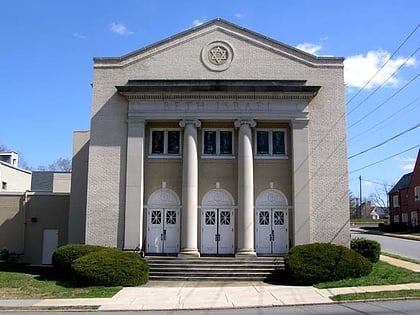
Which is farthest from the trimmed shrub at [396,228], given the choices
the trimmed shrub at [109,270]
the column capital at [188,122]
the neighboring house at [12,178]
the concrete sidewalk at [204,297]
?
the trimmed shrub at [109,270]

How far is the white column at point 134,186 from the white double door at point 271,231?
6291mm

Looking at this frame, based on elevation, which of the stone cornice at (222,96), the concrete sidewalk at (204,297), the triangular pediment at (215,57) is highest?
the triangular pediment at (215,57)

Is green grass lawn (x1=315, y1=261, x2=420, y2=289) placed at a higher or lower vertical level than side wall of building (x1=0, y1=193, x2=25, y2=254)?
lower

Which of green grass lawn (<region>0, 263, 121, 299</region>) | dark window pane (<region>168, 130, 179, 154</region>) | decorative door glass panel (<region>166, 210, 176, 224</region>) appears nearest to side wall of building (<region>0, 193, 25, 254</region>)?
green grass lawn (<region>0, 263, 121, 299</region>)

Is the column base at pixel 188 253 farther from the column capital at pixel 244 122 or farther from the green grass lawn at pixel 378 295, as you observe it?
the green grass lawn at pixel 378 295

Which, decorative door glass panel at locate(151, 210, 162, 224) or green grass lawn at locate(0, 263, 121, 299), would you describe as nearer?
green grass lawn at locate(0, 263, 121, 299)

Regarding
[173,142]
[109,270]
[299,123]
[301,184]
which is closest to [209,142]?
[173,142]

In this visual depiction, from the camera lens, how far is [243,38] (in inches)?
1142

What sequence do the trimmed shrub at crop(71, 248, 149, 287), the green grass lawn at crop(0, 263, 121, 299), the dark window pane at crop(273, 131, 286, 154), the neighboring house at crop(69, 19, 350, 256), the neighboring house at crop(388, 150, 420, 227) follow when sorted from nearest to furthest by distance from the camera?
the green grass lawn at crop(0, 263, 121, 299), the trimmed shrub at crop(71, 248, 149, 287), the neighboring house at crop(69, 19, 350, 256), the dark window pane at crop(273, 131, 286, 154), the neighboring house at crop(388, 150, 420, 227)

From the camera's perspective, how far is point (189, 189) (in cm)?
2748

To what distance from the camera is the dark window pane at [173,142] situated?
28939 millimetres

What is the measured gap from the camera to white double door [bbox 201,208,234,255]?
92.3 feet

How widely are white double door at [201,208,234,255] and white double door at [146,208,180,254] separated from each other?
147 cm

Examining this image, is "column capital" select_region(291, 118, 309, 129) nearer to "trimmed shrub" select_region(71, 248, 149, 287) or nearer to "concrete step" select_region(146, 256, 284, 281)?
"concrete step" select_region(146, 256, 284, 281)
